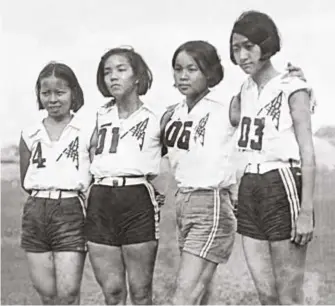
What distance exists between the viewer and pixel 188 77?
304 cm

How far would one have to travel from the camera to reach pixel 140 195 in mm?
3016

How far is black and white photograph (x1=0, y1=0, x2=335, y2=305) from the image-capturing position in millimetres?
2910

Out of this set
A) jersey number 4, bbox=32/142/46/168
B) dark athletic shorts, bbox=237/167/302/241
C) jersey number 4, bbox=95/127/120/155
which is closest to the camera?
dark athletic shorts, bbox=237/167/302/241

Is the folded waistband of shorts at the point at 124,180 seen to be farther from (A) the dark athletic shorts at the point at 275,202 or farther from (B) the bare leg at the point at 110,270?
(A) the dark athletic shorts at the point at 275,202

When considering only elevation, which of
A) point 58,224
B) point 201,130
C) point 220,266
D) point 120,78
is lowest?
point 220,266

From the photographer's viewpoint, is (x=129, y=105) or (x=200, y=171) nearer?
(x=200, y=171)

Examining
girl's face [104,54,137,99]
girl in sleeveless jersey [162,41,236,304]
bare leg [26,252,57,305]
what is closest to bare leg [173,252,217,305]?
girl in sleeveless jersey [162,41,236,304]

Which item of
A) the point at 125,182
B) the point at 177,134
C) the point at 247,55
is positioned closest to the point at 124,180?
the point at 125,182

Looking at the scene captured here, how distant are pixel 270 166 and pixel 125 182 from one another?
46cm

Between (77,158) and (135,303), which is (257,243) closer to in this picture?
(135,303)

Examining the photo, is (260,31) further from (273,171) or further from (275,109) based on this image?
(273,171)

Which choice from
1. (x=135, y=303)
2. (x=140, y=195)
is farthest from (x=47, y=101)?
(x=135, y=303)

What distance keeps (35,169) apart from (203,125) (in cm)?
59

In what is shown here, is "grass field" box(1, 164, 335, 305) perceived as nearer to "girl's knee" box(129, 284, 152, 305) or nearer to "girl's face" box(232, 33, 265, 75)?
"girl's knee" box(129, 284, 152, 305)
